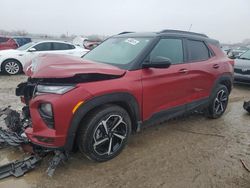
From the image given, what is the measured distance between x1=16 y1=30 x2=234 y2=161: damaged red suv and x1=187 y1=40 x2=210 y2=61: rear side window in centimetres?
2

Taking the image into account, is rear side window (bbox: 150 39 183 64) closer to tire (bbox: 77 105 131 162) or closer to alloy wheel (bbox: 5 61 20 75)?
tire (bbox: 77 105 131 162)

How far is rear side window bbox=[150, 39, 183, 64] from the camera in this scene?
4.11m

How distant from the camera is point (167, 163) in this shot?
12.1 ft

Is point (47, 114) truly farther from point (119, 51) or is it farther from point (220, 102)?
point (220, 102)

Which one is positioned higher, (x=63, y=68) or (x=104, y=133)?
(x=63, y=68)

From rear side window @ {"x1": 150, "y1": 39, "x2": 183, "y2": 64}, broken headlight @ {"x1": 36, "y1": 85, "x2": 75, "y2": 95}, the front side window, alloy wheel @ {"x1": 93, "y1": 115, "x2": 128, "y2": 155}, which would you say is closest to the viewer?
broken headlight @ {"x1": 36, "y1": 85, "x2": 75, "y2": 95}

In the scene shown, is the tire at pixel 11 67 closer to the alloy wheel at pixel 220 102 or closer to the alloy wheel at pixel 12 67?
the alloy wheel at pixel 12 67

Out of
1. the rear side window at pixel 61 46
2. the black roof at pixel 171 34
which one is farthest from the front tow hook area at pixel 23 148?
the rear side window at pixel 61 46

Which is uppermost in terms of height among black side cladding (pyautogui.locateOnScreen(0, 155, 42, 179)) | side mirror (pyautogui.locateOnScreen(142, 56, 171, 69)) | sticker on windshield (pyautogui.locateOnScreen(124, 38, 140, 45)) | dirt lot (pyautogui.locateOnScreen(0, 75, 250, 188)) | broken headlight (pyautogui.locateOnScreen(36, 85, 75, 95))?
sticker on windshield (pyautogui.locateOnScreen(124, 38, 140, 45))

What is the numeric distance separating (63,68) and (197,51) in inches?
110

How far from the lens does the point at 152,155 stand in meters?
3.91

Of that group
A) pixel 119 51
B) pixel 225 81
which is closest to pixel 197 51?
pixel 225 81

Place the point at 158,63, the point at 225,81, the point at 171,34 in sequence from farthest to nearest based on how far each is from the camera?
the point at 225,81
the point at 171,34
the point at 158,63

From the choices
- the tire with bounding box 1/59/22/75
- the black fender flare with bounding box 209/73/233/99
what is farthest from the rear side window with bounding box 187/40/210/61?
the tire with bounding box 1/59/22/75
